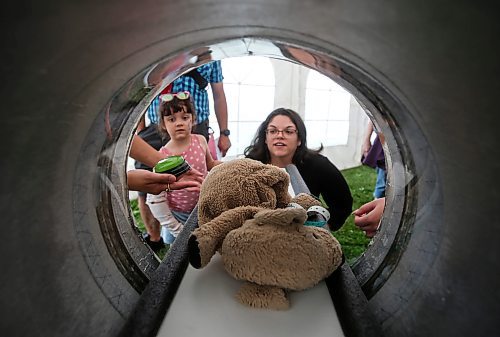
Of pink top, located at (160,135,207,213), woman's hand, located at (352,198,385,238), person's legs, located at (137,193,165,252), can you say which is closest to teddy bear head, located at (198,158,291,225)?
woman's hand, located at (352,198,385,238)

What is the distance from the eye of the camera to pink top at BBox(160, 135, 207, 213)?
6.59 feet

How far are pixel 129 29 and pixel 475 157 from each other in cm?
55

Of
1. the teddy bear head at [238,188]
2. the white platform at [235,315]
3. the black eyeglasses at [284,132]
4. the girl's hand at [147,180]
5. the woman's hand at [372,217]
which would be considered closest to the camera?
the white platform at [235,315]

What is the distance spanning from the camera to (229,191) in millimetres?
1050

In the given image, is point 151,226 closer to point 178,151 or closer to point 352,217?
point 178,151

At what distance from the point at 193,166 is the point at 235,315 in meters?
1.44

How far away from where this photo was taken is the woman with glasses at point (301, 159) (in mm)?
2225

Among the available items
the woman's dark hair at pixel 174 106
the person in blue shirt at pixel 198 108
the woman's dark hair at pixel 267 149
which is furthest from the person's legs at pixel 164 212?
the woman's dark hair at pixel 267 149

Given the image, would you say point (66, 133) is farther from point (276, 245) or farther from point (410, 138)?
point (410, 138)

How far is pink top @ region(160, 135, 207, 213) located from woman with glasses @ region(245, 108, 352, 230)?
29 cm

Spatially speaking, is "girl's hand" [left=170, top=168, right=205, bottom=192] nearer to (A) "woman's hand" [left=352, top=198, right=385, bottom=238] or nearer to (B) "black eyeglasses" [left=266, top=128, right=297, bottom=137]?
(B) "black eyeglasses" [left=266, top=128, right=297, bottom=137]

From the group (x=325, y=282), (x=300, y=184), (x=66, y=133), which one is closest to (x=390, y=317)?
(x=325, y=282)

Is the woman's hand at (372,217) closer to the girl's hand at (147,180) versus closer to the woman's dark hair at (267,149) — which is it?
the woman's dark hair at (267,149)

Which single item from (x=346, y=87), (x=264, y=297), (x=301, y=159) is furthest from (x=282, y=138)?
(x=264, y=297)
